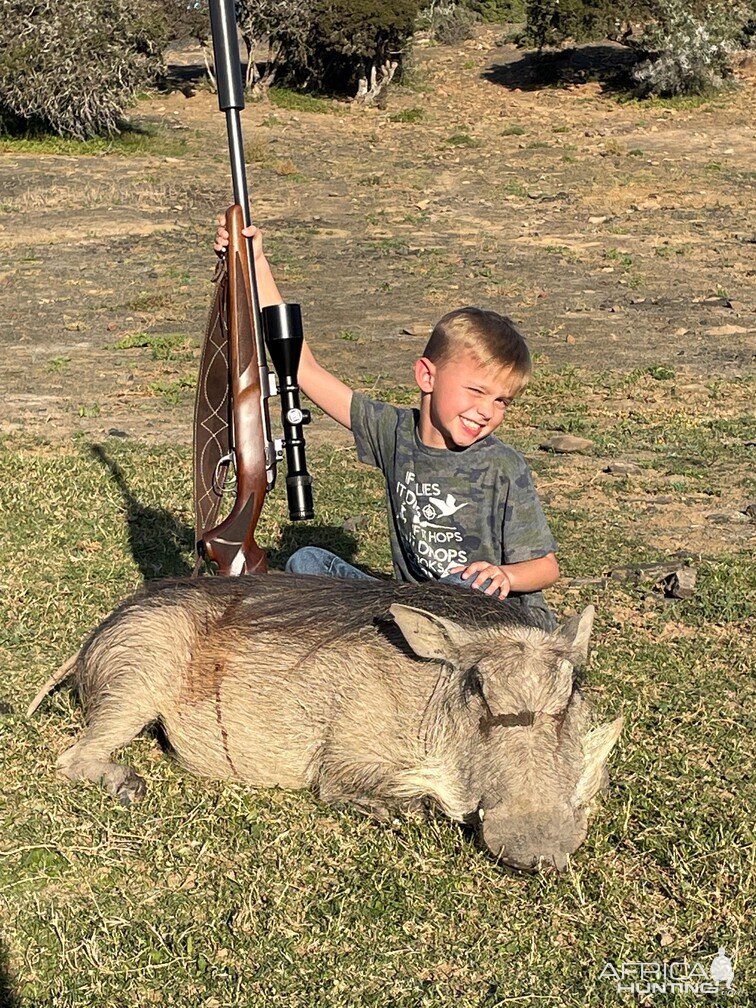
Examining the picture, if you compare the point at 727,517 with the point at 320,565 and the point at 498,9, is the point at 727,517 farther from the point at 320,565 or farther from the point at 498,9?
the point at 498,9

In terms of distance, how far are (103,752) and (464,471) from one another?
53.3 inches

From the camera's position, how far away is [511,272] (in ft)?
43.2

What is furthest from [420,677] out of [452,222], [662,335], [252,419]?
[452,222]

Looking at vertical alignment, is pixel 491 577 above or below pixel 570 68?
below

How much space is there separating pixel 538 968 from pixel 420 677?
2.69 ft

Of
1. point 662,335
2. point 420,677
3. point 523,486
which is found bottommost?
point 662,335

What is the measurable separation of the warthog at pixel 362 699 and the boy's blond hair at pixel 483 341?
0.71 meters

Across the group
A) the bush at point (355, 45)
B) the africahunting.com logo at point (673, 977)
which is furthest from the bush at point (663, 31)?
the africahunting.com logo at point (673, 977)

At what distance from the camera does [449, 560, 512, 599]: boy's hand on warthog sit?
11.8 feet

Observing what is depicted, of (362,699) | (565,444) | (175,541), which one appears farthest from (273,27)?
(362,699)

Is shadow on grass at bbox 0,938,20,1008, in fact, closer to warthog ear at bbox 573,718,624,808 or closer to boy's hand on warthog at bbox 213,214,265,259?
warthog ear at bbox 573,718,624,808

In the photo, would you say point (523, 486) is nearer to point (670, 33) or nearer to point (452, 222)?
point (452, 222)

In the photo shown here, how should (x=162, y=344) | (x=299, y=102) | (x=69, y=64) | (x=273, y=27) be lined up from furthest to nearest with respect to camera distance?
(x=273, y=27), (x=299, y=102), (x=69, y=64), (x=162, y=344)

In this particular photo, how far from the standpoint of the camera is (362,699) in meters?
3.41
